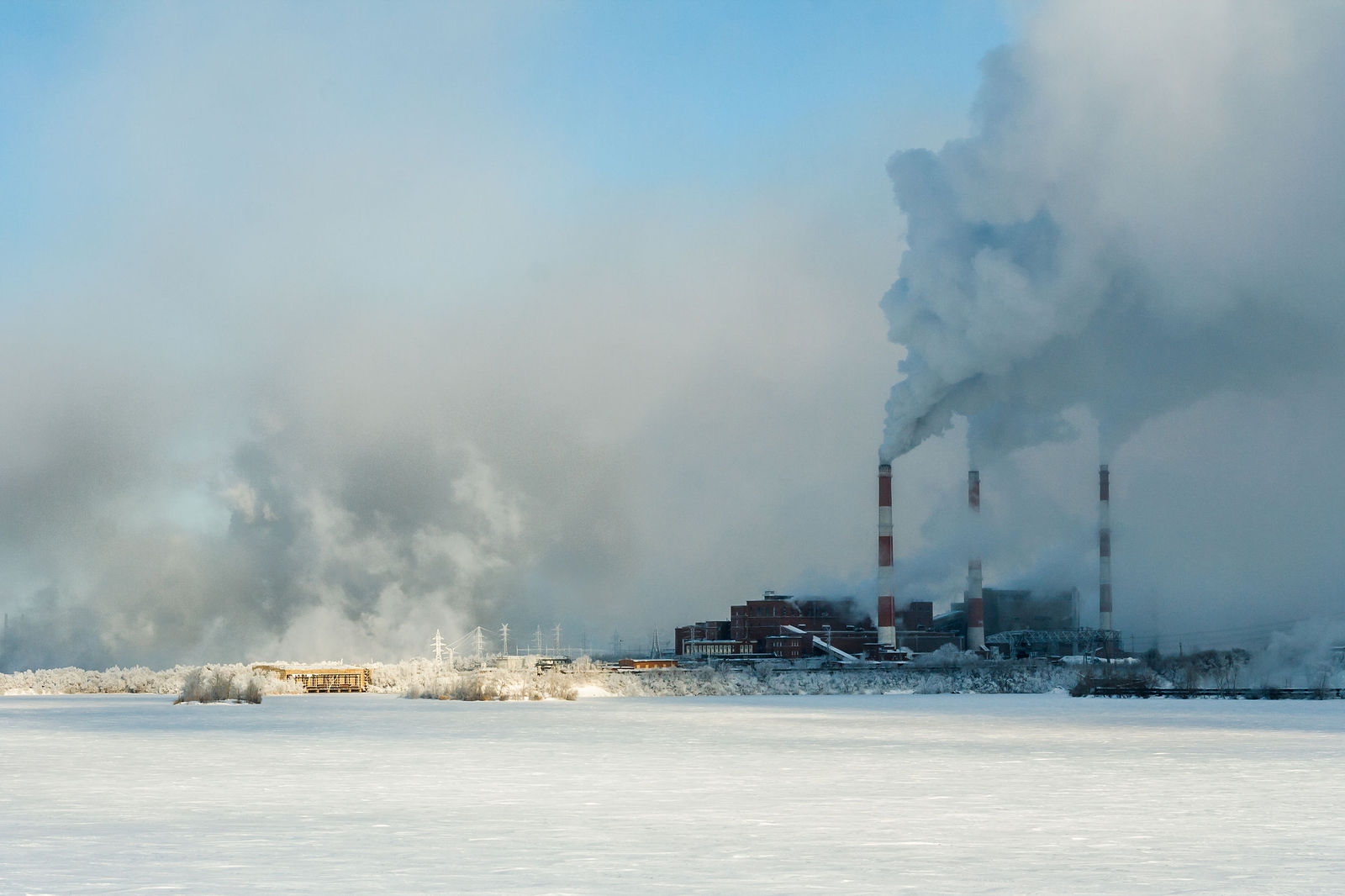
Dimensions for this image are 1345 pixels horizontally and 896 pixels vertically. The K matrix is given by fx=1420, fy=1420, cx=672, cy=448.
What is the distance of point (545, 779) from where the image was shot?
21.1 m

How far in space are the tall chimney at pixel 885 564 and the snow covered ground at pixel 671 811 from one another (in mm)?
62472

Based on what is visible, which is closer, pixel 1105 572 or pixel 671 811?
pixel 671 811

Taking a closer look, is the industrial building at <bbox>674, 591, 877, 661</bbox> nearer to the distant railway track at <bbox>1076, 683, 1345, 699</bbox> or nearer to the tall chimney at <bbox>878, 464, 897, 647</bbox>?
the tall chimney at <bbox>878, 464, 897, 647</bbox>

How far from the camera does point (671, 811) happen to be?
54.6ft

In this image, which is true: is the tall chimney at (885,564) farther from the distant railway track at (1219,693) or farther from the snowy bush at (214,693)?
the snowy bush at (214,693)

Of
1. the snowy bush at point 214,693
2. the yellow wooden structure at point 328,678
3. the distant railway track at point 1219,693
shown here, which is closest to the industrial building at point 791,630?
the yellow wooden structure at point 328,678

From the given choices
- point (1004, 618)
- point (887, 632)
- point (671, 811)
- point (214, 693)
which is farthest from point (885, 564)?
point (671, 811)

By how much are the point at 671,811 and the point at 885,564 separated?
8663cm

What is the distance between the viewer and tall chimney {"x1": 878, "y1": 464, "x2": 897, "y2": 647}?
9731cm

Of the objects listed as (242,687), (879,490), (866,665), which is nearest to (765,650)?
(866,665)

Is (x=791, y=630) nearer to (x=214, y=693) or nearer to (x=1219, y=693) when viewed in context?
(x=1219, y=693)

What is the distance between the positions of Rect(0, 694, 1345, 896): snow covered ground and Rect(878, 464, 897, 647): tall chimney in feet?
205

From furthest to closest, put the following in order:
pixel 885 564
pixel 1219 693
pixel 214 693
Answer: pixel 885 564, pixel 1219 693, pixel 214 693

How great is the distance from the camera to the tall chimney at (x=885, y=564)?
319 feet
